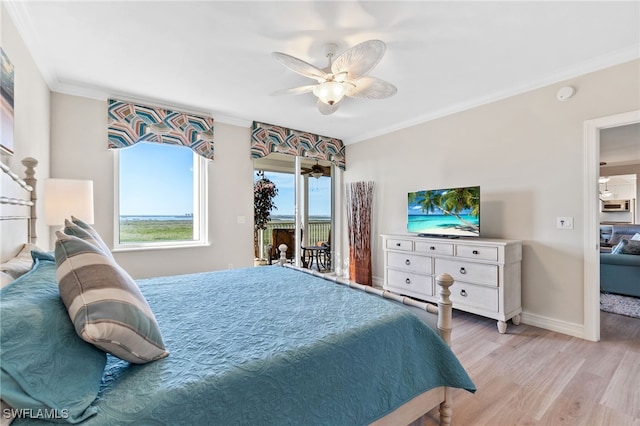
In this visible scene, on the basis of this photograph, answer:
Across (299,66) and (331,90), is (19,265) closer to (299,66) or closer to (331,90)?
(299,66)

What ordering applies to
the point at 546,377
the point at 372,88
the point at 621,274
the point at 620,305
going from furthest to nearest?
the point at 621,274 < the point at 620,305 < the point at 372,88 < the point at 546,377

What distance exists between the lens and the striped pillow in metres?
0.87

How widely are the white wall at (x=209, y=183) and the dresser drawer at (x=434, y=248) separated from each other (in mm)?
2317

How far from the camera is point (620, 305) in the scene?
3617 millimetres

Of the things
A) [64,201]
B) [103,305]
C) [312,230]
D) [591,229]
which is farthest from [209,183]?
[591,229]

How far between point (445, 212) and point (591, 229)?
4.23ft

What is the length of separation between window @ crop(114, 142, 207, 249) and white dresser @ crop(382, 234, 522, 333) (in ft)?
8.93

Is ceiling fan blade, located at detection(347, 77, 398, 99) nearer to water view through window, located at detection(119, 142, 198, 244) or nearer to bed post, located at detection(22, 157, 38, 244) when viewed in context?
bed post, located at detection(22, 157, 38, 244)

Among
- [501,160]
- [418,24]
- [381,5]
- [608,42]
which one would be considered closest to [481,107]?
[501,160]

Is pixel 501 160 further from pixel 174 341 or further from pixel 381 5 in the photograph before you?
pixel 174 341

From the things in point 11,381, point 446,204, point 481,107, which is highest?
point 481,107

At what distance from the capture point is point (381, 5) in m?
1.89

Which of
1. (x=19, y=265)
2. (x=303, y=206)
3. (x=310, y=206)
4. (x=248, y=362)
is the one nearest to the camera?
(x=248, y=362)

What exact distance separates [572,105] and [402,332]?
2.92 m
